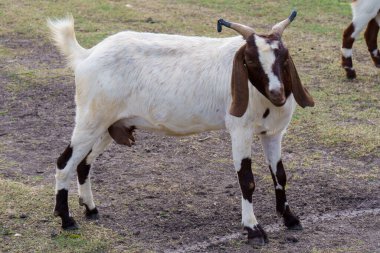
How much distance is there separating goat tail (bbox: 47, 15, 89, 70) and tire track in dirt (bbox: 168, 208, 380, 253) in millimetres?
1835

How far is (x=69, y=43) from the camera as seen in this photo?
7715 millimetres

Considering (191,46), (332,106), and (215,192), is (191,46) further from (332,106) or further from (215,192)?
(332,106)

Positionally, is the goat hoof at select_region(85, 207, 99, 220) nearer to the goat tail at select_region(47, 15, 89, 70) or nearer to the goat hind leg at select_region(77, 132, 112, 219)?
the goat hind leg at select_region(77, 132, 112, 219)

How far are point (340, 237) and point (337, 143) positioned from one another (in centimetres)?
237

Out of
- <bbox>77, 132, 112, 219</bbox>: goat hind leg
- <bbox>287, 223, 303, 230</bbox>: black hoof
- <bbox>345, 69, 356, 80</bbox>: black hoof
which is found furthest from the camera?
<bbox>345, 69, 356, 80</bbox>: black hoof

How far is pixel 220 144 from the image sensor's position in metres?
9.62

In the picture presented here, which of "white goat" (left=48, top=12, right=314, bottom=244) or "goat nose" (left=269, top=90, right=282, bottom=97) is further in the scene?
"white goat" (left=48, top=12, right=314, bottom=244)

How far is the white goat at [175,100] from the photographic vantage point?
702 cm

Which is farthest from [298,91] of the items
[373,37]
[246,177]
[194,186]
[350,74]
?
[373,37]

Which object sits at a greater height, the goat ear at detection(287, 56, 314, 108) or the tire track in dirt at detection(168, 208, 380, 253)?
the goat ear at detection(287, 56, 314, 108)

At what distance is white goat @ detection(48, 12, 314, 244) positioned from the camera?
276 inches

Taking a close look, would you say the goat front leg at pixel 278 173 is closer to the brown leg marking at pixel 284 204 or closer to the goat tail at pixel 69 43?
the brown leg marking at pixel 284 204

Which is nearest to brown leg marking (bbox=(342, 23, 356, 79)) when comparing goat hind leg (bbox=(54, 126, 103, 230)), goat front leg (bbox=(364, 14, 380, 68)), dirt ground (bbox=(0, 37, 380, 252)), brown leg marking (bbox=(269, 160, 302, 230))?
goat front leg (bbox=(364, 14, 380, 68))

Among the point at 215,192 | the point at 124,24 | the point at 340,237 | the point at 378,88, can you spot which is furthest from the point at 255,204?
the point at 124,24
